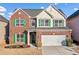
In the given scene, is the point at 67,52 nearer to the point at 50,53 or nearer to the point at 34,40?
the point at 50,53

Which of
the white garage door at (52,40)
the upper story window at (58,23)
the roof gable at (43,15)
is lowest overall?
the white garage door at (52,40)

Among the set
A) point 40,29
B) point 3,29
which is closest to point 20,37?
point 3,29

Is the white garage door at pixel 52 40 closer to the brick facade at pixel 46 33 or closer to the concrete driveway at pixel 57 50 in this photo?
the brick facade at pixel 46 33

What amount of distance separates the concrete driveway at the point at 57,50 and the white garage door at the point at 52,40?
27 cm

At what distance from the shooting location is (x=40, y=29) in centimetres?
1788

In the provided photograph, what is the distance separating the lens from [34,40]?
1767 centimetres

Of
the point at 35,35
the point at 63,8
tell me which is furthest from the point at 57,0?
the point at 35,35

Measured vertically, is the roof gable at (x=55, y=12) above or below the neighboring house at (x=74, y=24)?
above

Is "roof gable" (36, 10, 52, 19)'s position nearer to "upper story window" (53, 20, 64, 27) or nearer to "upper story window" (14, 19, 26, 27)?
"upper story window" (53, 20, 64, 27)

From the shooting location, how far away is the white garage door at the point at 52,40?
17.7 m

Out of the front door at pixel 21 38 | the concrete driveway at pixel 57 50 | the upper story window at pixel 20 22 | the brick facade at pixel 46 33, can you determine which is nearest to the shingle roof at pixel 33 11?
the upper story window at pixel 20 22

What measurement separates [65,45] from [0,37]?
367cm

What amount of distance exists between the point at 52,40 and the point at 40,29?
924 mm

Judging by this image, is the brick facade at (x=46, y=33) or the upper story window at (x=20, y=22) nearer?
the brick facade at (x=46, y=33)
